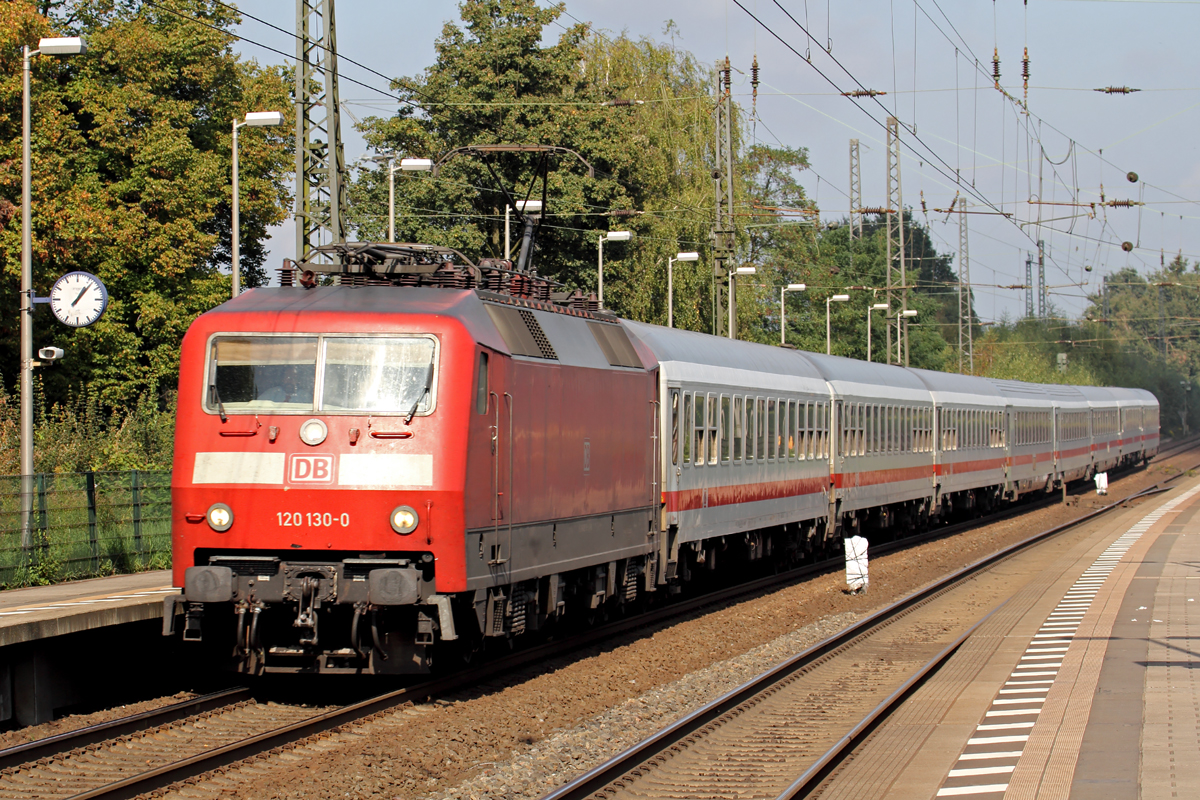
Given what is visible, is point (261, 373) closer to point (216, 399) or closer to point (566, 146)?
point (216, 399)

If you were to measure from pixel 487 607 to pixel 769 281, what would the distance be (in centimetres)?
6936

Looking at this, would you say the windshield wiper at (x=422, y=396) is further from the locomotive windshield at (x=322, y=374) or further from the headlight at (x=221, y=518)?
the headlight at (x=221, y=518)

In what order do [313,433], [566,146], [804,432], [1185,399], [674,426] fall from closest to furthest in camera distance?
1. [313,433]
2. [674,426]
3. [804,432]
4. [566,146]
5. [1185,399]

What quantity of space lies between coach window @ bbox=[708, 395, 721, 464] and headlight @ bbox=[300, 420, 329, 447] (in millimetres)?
8778

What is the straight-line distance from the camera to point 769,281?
80.2 m

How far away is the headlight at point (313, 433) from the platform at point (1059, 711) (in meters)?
5.01

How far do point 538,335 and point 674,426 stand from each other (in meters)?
4.76

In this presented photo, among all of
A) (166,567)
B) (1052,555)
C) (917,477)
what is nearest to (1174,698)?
(166,567)

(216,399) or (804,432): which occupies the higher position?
(216,399)

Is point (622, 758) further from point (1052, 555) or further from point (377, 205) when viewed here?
point (377, 205)

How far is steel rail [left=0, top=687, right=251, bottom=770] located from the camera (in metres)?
9.77

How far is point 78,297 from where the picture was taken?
62.1 ft

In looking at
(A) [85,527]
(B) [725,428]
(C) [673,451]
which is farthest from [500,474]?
(B) [725,428]

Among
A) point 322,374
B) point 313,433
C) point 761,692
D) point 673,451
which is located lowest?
point 761,692
